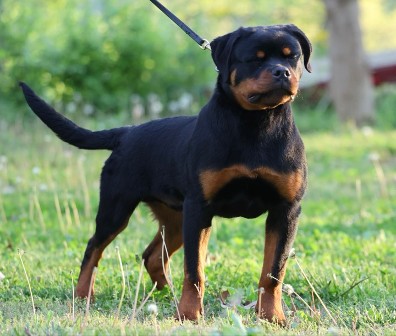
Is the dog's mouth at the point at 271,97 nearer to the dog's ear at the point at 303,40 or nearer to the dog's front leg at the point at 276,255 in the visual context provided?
the dog's ear at the point at 303,40

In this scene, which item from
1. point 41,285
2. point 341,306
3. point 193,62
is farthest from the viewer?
point 193,62

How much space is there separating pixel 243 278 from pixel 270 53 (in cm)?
184

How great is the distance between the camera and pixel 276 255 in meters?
4.95

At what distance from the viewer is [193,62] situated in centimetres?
1758

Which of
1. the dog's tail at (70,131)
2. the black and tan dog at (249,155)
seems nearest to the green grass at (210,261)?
the black and tan dog at (249,155)


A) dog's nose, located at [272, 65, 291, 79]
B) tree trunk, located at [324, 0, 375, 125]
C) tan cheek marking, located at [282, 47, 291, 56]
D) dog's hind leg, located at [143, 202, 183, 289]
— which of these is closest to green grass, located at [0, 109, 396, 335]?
dog's hind leg, located at [143, 202, 183, 289]

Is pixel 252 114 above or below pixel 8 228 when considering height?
above

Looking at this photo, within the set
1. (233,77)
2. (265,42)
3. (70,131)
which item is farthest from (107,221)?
(265,42)

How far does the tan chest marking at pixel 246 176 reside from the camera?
4730mm

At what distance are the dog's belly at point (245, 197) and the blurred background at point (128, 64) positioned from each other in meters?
9.10

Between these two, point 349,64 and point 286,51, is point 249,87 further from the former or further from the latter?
point 349,64

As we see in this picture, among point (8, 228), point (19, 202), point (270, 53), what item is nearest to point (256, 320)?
point (270, 53)

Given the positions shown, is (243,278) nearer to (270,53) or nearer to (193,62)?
(270,53)

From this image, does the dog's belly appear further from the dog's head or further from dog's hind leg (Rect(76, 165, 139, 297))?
dog's hind leg (Rect(76, 165, 139, 297))
